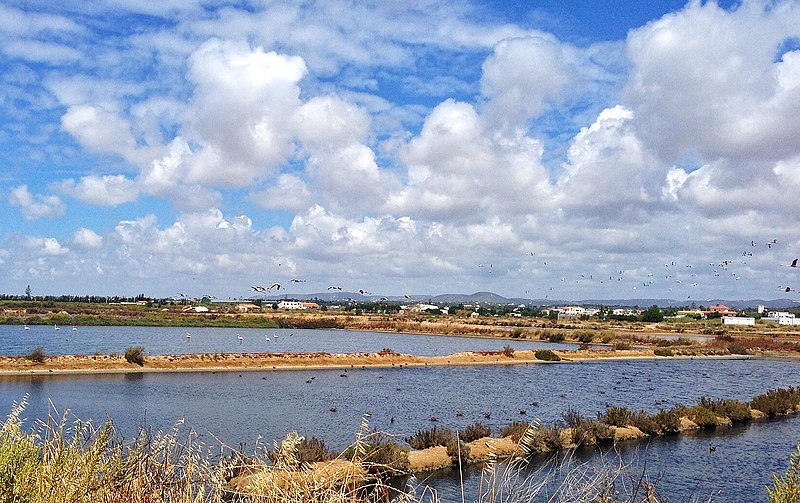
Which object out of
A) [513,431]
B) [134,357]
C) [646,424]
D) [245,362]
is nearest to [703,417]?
[646,424]

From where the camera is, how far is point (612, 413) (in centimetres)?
2983

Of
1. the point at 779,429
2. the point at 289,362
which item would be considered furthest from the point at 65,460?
the point at 289,362

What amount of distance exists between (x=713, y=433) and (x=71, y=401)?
30.4 metres

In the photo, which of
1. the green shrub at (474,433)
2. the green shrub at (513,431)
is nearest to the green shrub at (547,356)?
the green shrub at (513,431)

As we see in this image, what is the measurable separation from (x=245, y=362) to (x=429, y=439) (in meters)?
31.2

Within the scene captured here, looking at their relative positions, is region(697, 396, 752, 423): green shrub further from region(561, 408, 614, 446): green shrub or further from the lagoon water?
region(561, 408, 614, 446): green shrub

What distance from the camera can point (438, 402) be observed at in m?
36.3

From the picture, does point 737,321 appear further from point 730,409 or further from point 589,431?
point 589,431

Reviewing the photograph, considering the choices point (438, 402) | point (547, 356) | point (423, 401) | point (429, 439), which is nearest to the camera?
point (429, 439)

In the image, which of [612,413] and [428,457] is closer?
[428,457]

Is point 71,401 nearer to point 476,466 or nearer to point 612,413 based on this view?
point 476,466

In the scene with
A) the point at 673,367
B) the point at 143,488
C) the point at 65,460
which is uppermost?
the point at 65,460

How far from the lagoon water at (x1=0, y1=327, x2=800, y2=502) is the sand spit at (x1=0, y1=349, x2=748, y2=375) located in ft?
6.17

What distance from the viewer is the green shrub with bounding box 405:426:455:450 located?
23.8 m
